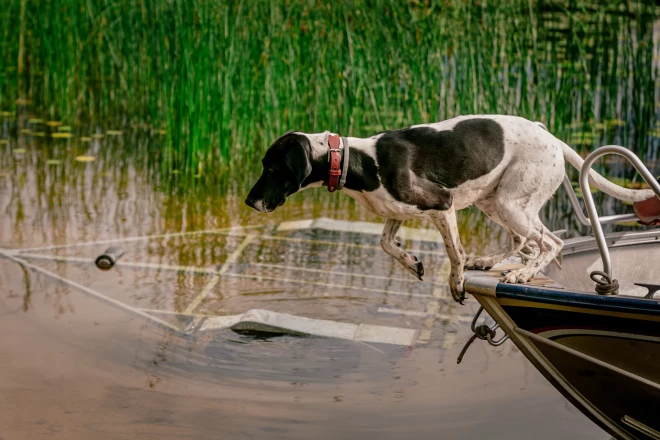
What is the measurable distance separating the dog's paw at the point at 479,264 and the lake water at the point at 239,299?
0.81 meters

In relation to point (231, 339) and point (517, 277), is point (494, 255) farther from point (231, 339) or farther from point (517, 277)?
point (231, 339)

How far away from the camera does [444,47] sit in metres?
8.70

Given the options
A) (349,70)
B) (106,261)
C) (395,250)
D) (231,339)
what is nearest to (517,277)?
(395,250)

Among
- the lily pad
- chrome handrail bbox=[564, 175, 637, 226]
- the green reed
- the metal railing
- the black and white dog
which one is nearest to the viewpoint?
the metal railing

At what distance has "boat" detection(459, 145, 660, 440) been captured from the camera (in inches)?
158

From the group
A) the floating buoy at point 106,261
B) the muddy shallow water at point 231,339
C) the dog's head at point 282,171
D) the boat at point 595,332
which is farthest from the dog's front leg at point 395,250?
the floating buoy at point 106,261

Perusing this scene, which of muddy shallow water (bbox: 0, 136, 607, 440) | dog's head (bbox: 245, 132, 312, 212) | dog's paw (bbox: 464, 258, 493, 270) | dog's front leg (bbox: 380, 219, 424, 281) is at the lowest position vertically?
muddy shallow water (bbox: 0, 136, 607, 440)

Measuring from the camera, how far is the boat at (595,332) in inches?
158

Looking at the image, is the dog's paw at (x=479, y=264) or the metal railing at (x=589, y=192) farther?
the dog's paw at (x=479, y=264)

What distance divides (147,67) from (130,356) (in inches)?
195

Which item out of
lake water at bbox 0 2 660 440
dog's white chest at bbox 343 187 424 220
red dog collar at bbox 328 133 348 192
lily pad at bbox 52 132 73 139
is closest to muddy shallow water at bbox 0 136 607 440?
lake water at bbox 0 2 660 440

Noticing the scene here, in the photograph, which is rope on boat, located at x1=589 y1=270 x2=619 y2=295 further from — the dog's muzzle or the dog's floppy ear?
the dog's muzzle

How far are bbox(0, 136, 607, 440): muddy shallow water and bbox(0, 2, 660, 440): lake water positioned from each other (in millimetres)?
13

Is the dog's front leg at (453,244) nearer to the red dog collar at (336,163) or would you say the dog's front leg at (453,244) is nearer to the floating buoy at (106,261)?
the red dog collar at (336,163)
